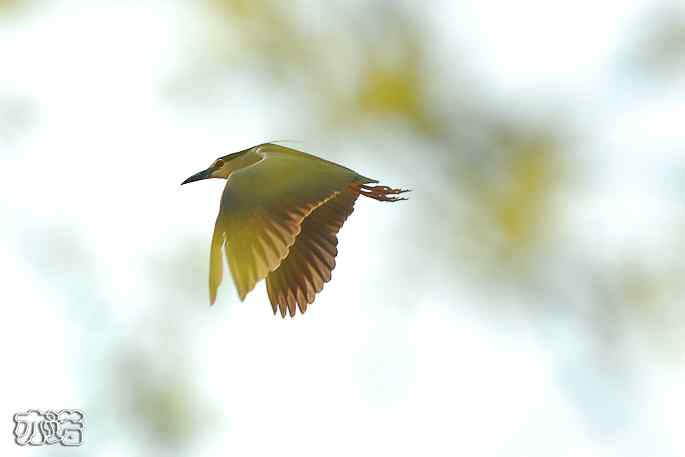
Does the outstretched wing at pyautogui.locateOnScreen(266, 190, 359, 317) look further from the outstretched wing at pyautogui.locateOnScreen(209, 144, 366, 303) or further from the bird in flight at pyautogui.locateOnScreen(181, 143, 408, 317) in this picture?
the outstretched wing at pyautogui.locateOnScreen(209, 144, 366, 303)

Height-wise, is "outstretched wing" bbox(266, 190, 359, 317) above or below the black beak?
below

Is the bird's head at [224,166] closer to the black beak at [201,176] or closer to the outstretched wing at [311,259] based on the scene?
the black beak at [201,176]

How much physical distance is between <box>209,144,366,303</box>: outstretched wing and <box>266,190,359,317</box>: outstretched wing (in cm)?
33

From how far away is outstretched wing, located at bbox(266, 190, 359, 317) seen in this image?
5.66 meters

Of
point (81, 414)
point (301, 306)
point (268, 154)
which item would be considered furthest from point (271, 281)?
point (81, 414)

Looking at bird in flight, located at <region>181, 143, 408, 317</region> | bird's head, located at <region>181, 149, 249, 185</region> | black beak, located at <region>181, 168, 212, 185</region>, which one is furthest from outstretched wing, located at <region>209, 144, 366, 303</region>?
black beak, located at <region>181, 168, 212, 185</region>

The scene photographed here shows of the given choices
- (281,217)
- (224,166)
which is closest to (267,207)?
(281,217)

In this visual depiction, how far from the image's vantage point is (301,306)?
563 centimetres

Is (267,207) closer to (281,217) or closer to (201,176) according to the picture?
(281,217)

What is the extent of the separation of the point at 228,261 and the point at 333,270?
0.82m

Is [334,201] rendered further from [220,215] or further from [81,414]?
[81,414]

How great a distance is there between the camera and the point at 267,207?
5.15 metres

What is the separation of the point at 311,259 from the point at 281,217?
24.0 inches

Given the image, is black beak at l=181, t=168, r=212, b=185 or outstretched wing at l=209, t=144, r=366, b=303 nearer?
outstretched wing at l=209, t=144, r=366, b=303
